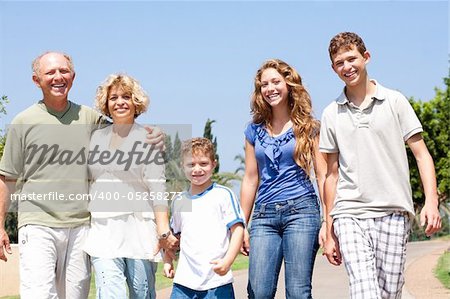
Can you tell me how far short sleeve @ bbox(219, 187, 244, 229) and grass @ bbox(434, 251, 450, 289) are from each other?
9.22 meters

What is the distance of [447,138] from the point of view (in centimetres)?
3694

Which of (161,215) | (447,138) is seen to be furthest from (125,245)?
(447,138)

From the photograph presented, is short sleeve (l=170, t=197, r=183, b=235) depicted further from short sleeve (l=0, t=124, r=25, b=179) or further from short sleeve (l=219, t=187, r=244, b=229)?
short sleeve (l=0, t=124, r=25, b=179)

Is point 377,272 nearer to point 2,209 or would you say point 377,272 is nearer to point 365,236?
point 365,236

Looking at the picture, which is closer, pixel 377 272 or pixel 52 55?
pixel 377 272

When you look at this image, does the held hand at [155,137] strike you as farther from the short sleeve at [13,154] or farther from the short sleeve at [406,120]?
the short sleeve at [406,120]

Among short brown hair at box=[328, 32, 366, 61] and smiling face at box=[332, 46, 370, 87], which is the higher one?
short brown hair at box=[328, 32, 366, 61]

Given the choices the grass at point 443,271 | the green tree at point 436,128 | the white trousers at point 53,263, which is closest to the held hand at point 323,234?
the white trousers at point 53,263

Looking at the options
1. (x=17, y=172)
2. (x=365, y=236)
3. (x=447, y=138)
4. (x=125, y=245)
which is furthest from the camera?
(x=447, y=138)

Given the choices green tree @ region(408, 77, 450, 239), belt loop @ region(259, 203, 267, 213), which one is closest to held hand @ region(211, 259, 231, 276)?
belt loop @ region(259, 203, 267, 213)

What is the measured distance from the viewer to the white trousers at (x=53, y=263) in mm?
5734

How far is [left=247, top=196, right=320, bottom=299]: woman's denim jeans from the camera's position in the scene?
5.57 meters

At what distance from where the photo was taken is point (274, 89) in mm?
5777

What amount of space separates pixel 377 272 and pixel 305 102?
1.31 metres
